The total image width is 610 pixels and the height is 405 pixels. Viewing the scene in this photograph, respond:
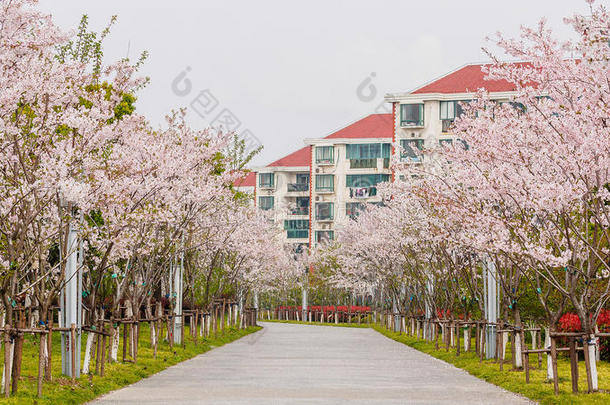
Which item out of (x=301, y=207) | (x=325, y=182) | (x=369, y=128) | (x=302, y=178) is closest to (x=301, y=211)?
(x=301, y=207)

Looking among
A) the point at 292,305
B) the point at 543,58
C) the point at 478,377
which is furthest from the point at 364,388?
the point at 292,305

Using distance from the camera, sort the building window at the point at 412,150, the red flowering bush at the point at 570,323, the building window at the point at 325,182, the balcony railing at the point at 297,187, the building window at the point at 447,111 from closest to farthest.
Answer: the red flowering bush at the point at 570,323 → the building window at the point at 412,150 → the building window at the point at 447,111 → the building window at the point at 325,182 → the balcony railing at the point at 297,187

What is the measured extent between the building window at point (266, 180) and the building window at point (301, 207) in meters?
3.88

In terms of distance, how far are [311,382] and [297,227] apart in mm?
85070

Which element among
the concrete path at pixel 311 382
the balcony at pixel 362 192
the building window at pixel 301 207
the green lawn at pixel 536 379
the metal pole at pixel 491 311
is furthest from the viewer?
the building window at pixel 301 207

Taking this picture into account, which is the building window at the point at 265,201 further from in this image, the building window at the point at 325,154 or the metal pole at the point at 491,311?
the metal pole at the point at 491,311

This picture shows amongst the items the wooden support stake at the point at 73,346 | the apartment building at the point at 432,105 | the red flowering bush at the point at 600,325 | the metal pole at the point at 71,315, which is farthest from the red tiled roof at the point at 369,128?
the wooden support stake at the point at 73,346

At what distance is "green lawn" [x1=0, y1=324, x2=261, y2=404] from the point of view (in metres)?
14.3

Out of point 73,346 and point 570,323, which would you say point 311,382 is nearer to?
point 73,346

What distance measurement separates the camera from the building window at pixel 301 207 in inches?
4083

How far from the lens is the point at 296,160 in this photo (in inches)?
4235

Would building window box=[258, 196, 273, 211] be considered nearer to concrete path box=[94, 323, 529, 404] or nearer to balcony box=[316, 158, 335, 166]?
balcony box=[316, 158, 335, 166]

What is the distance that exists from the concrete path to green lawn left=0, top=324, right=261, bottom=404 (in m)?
0.32

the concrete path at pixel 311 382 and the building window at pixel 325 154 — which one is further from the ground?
the building window at pixel 325 154
